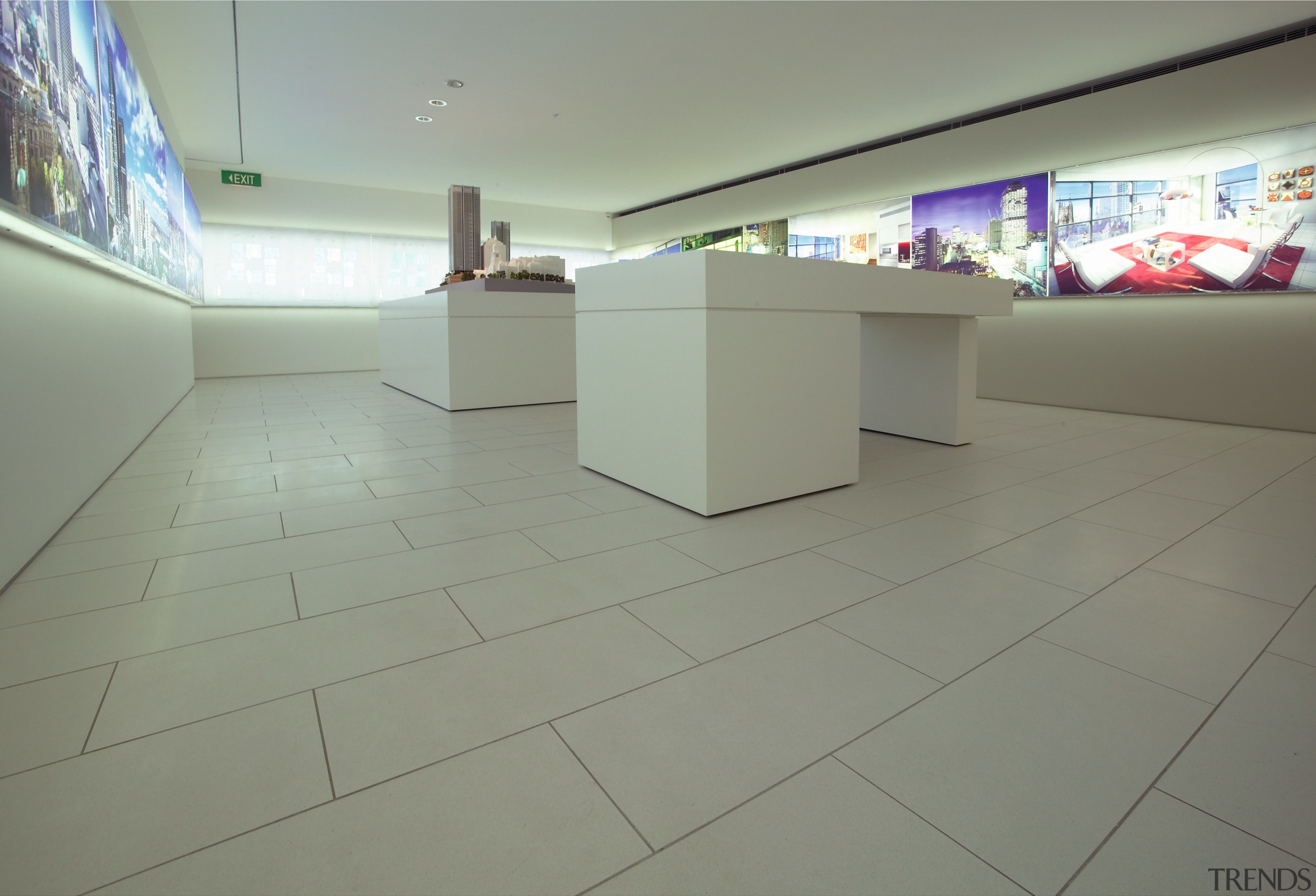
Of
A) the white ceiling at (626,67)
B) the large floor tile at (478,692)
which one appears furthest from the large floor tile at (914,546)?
the white ceiling at (626,67)

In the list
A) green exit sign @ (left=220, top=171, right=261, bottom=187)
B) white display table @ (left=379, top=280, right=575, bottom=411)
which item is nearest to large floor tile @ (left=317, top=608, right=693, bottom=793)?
white display table @ (left=379, top=280, right=575, bottom=411)

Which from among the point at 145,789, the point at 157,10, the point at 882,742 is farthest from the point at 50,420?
the point at 157,10

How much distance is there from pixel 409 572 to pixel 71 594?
3.22 feet

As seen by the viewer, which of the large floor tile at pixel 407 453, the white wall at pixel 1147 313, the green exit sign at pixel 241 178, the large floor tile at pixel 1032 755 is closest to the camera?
the large floor tile at pixel 1032 755

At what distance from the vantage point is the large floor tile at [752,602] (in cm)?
179

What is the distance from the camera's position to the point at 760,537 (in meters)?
2.63

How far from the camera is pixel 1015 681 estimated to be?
61.4 inches

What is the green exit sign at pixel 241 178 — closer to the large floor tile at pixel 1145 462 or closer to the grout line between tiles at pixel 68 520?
the grout line between tiles at pixel 68 520

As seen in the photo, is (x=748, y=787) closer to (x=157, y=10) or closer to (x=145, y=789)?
(x=145, y=789)

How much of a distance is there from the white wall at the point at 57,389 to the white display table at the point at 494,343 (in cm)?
241

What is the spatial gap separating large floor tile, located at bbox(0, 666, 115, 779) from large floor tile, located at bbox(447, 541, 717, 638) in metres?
0.83

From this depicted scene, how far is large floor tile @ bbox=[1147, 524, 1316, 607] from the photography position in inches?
84.4

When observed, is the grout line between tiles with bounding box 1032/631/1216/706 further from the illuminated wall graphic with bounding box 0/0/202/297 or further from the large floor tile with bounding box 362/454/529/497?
the illuminated wall graphic with bounding box 0/0/202/297
